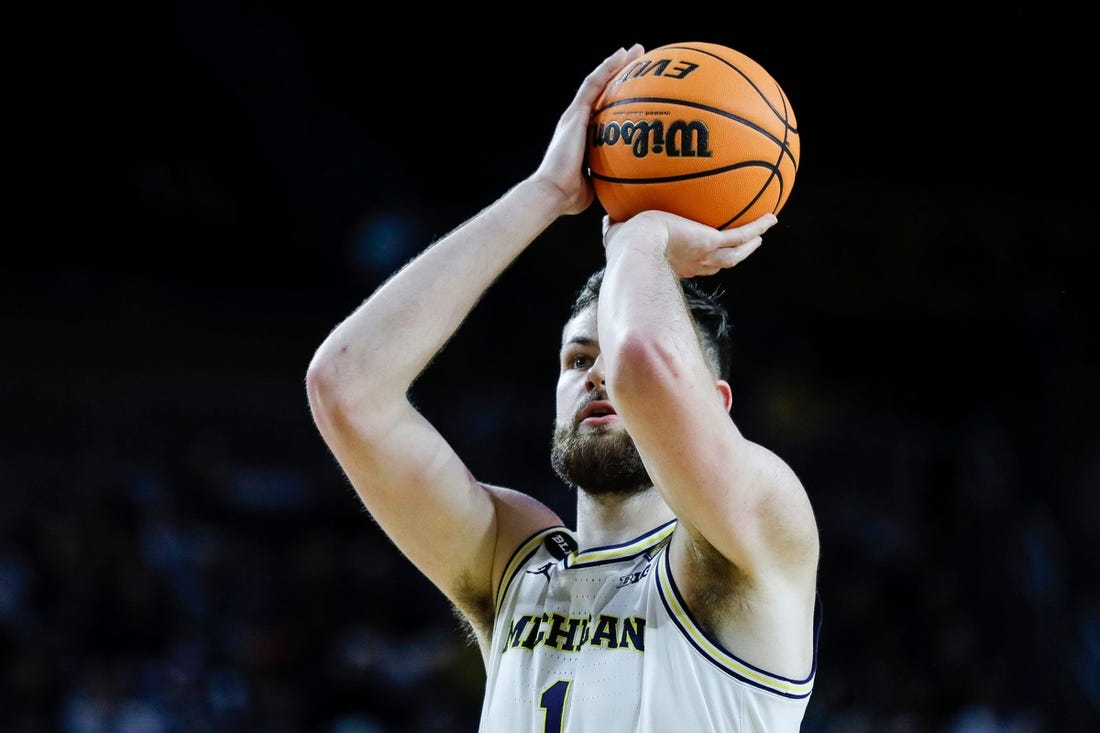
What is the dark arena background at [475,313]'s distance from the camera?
28.1 feet

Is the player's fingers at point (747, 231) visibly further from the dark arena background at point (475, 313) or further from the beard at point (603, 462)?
the dark arena background at point (475, 313)

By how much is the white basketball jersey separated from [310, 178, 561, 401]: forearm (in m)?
0.66

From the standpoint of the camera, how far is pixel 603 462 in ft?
10.1

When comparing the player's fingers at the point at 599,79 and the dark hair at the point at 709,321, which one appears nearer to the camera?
the player's fingers at the point at 599,79

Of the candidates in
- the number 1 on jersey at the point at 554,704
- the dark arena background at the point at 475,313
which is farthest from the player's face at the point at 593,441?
the dark arena background at the point at 475,313

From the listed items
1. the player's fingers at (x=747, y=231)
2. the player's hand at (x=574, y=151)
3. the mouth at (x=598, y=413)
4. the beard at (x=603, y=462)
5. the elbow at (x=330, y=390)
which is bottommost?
the beard at (x=603, y=462)

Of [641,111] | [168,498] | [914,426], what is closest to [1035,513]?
[914,426]

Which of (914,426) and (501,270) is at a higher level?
(501,270)

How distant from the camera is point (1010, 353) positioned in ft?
32.7

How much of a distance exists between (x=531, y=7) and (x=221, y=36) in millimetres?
2970

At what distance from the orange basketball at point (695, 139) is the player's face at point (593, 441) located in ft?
1.58

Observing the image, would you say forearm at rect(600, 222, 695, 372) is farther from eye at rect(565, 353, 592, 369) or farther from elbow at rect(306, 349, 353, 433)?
elbow at rect(306, 349, 353, 433)

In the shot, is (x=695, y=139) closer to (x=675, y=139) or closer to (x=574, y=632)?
(x=675, y=139)

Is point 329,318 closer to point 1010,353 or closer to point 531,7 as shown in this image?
point 531,7
